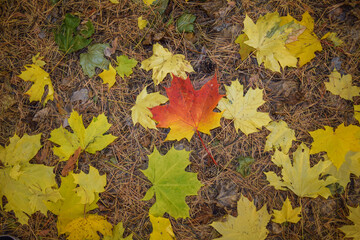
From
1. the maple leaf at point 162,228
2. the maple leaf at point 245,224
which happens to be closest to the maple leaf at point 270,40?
the maple leaf at point 245,224

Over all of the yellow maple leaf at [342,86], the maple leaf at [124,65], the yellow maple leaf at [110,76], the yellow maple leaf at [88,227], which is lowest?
the yellow maple leaf at [88,227]

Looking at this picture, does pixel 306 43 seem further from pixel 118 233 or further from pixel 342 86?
pixel 118 233

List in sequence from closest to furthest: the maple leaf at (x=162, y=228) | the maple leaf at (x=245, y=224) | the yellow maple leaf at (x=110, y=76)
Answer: the maple leaf at (x=245, y=224) → the maple leaf at (x=162, y=228) → the yellow maple leaf at (x=110, y=76)

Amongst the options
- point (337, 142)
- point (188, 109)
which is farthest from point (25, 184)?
point (337, 142)

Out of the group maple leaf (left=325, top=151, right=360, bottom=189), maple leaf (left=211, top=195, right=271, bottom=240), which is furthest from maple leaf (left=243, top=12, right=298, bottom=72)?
maple leaf (left=211, top=195, right=271, bottom=240)

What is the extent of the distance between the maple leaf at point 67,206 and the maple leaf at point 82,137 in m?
0.21

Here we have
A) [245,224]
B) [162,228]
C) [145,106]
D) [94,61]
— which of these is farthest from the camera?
[94,61]

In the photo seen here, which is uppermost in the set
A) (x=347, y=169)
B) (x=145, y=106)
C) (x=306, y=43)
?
(x=306, y=43)

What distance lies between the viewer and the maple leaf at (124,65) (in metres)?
1.75

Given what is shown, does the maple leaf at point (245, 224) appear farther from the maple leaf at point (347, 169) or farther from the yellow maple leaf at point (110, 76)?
the yellow maple leaf at point (110, 76)

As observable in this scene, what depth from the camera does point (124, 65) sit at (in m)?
1.76

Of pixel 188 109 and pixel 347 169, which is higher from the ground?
pixel 188 109

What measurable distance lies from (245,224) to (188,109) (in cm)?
84

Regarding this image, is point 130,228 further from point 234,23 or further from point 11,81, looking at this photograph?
point 234,23
